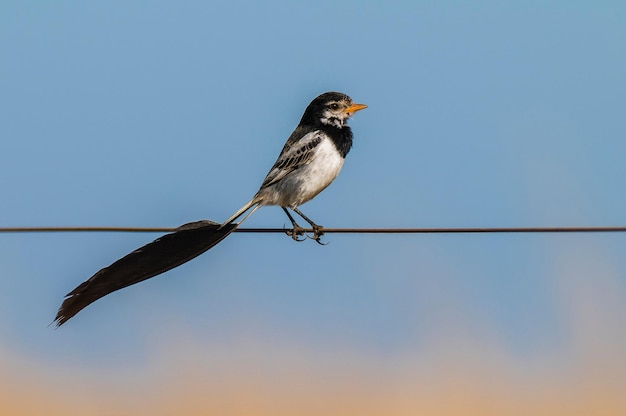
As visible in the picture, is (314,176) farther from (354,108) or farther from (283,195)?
(354,108)

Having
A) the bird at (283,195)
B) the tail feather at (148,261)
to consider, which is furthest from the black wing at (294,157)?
the tail feather at (148,261)

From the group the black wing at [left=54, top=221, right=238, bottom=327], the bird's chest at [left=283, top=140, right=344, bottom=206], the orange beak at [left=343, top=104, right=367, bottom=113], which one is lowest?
the black wing at [left=54, top=221, right=238, bottom=327]

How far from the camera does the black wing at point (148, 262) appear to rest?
8445 mm

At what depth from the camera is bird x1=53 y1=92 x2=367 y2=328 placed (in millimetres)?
8609

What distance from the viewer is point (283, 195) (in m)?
10.7

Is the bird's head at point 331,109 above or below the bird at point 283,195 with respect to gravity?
above

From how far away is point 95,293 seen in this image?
8531mm

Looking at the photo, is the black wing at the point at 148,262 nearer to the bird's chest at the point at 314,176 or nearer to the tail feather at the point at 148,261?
the tail feather at the point at 148,261

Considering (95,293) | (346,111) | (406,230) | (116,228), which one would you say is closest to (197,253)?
(95,293)

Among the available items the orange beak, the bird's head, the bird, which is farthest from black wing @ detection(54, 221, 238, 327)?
the orange beak

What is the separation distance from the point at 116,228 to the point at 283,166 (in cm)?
340

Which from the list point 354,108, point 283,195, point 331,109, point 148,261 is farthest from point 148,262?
point 354,108

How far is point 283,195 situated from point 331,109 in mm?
1168

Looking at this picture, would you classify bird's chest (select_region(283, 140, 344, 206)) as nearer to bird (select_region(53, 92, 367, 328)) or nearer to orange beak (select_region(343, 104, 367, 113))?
bird (select_region(53, 92, 367, 328))
